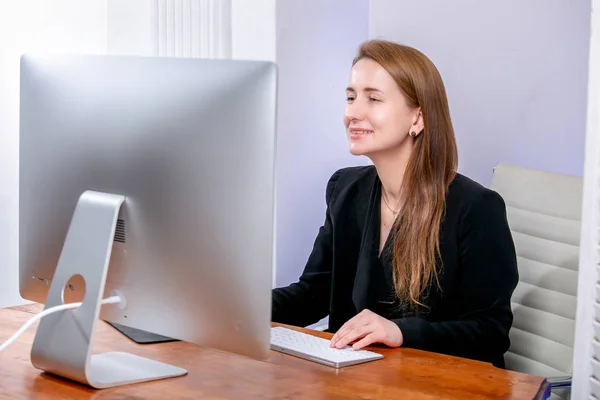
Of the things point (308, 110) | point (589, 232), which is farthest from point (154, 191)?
point (308, 110)

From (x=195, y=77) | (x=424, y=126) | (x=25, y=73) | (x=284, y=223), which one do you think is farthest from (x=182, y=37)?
(x=195, y=77)

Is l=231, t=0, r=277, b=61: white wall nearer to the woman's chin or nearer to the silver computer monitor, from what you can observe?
the woman's chin

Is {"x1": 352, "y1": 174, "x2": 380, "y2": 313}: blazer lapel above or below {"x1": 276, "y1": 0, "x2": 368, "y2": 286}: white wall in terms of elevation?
below

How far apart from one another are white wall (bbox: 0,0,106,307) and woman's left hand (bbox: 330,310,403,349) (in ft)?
4.79

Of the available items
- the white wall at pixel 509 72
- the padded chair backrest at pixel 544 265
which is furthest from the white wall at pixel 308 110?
the padded chair backrest at pixel 544 265

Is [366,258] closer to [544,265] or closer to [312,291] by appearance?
[312,291]

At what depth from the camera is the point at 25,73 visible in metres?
1.59

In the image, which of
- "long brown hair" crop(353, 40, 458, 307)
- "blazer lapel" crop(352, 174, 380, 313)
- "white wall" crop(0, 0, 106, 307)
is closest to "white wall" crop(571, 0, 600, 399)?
"long brown hair" crop(353, 40, 458, 307)

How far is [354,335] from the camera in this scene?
173 centimetres

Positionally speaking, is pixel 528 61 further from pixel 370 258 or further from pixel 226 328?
pixel 226 328

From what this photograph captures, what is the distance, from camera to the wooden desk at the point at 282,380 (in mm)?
1431

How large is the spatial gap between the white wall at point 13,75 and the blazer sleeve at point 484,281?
1474 millimetres

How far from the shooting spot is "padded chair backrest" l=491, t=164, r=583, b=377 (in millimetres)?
2158

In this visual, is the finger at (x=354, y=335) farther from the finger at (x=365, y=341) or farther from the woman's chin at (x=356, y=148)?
the woman's chin at (x=356, y=148)
